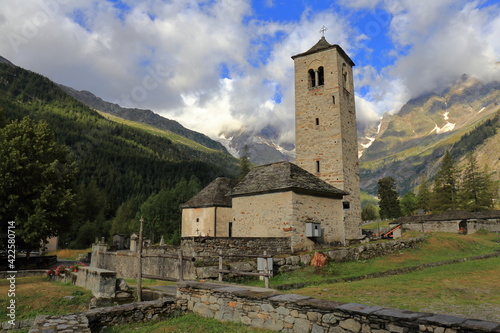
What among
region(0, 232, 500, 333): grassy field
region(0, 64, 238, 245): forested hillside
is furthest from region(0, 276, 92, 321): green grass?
region(0, 64, 238, 245): forested hillside

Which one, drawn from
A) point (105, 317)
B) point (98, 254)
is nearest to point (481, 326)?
point (105, 317)

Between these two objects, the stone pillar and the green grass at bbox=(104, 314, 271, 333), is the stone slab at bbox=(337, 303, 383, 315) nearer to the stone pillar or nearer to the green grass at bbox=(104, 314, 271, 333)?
the green grass at bbox=(104, 314, 271, 333)

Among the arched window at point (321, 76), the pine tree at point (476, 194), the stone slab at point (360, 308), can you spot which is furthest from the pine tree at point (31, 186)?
the pine tree at point (476, 194)

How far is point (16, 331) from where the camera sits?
30.0 ft

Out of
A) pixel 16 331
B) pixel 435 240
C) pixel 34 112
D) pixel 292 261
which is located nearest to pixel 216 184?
pixel 292 261

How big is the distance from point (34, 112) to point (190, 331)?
150 metres

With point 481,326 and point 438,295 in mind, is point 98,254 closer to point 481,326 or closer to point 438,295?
point 438,295

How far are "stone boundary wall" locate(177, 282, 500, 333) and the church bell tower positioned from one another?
18.9m

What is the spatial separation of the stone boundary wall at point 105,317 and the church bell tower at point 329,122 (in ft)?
63.2

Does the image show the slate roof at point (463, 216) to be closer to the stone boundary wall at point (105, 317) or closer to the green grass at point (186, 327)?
the green grass at point (186, 327)

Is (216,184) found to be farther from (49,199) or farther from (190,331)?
(190,331)

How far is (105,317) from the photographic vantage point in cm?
822

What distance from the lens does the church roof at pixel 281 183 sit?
20562 mm

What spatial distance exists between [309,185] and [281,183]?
215 cm
